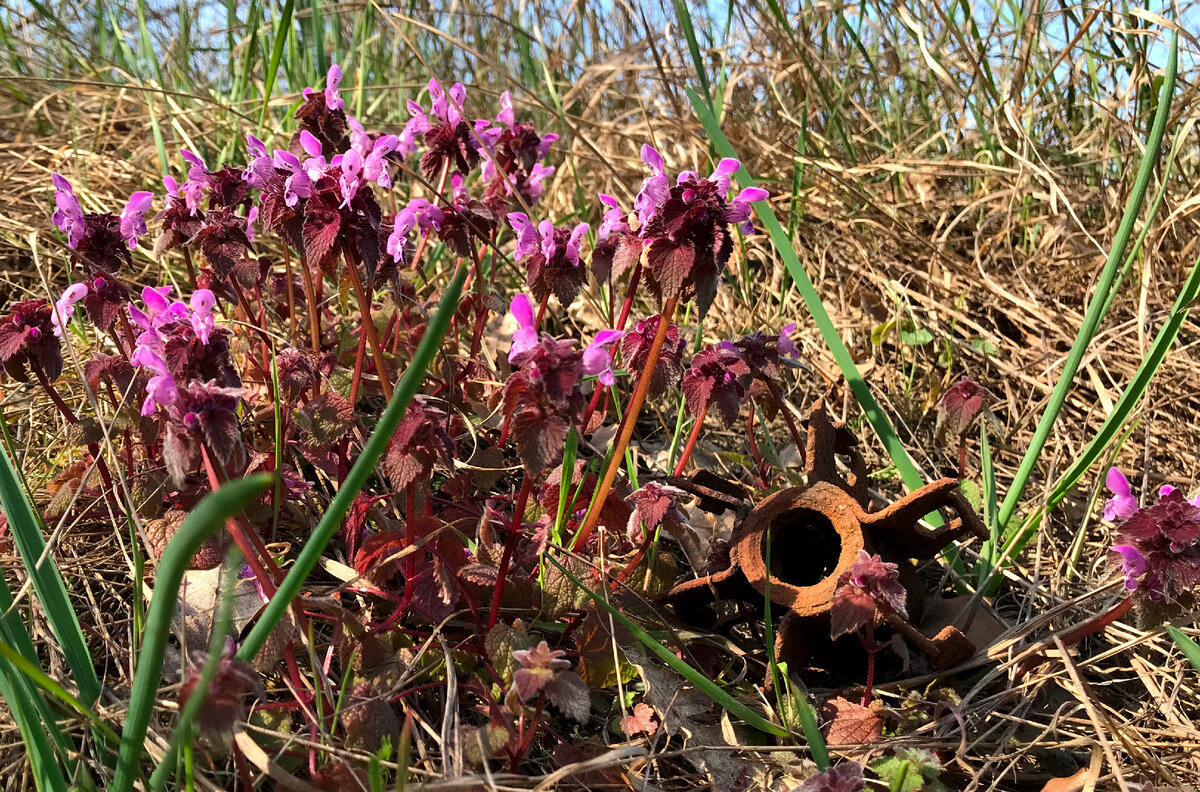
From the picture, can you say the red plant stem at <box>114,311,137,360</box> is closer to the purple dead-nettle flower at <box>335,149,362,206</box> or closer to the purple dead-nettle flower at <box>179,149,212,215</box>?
the purple dead-nettle flower at <box>179,149,212,215</box>

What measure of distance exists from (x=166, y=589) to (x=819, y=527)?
1.50 metres

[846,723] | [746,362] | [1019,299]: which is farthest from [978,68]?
[846,723]

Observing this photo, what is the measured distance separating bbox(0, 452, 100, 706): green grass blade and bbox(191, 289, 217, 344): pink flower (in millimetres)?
337

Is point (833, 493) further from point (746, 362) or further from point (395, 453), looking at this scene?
point (395, 453)

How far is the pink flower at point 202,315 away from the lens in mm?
1509

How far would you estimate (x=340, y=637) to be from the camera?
5.54 feet

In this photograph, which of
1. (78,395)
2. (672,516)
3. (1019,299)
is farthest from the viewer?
(1019,299)

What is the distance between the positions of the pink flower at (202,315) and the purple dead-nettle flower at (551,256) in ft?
2.14

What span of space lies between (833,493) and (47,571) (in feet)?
4.60

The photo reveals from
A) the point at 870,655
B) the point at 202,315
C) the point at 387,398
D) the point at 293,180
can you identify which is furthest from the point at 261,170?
the point at 870,655

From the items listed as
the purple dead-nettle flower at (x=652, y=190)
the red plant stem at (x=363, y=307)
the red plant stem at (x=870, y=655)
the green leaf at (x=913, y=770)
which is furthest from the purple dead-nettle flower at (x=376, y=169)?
the green leaf at (x=913, y=770)

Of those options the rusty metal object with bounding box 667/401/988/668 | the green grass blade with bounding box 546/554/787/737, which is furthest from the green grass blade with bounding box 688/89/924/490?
the green grass blade with bounding box 546/554/787/737

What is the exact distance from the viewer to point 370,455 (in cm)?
111

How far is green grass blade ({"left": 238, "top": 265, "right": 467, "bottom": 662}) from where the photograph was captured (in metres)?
1.09
